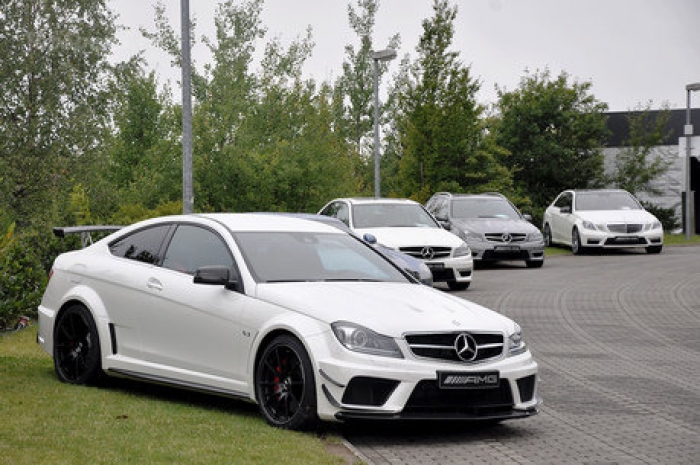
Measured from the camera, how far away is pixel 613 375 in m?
11.9

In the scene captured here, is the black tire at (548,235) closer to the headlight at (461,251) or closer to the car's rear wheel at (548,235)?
the car's rear wheel at (548,235)

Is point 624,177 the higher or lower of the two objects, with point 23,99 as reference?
lower

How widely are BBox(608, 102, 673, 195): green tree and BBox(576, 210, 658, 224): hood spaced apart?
2121 centimetres

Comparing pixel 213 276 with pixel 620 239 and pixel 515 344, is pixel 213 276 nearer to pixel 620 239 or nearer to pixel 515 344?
pixel 515 344

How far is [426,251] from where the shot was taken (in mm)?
21516

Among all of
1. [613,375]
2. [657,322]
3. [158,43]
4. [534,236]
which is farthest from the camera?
[158,43]

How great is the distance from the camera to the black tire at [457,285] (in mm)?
22078

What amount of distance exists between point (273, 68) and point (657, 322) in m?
43.6

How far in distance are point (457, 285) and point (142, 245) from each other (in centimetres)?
1260

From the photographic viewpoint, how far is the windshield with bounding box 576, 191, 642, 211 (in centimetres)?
3359

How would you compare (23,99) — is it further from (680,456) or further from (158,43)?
(680,456)

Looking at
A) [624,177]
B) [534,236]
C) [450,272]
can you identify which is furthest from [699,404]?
[624,177]

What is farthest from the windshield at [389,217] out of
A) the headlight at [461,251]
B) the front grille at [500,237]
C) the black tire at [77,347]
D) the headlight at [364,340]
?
the headlight at [364,340]

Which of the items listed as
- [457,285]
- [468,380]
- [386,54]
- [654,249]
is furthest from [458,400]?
[654,249]
